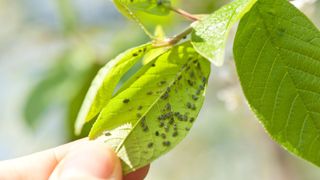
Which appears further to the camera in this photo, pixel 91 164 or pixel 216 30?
pixel 91 164

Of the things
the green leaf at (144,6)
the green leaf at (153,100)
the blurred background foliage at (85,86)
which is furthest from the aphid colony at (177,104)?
the blurred background foliage at (85,86)

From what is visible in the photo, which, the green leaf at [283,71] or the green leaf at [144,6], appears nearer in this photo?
the green leaf at [283,71]

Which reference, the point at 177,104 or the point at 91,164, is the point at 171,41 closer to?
the point at 177,104

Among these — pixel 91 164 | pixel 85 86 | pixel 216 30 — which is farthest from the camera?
pixel 85 86

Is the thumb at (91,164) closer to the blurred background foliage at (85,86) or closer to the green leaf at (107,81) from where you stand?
the green leaf at (107,81)

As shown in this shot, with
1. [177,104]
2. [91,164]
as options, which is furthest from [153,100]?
[91,164]

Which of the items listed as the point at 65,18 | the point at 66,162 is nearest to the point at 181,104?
the point at 66,162
